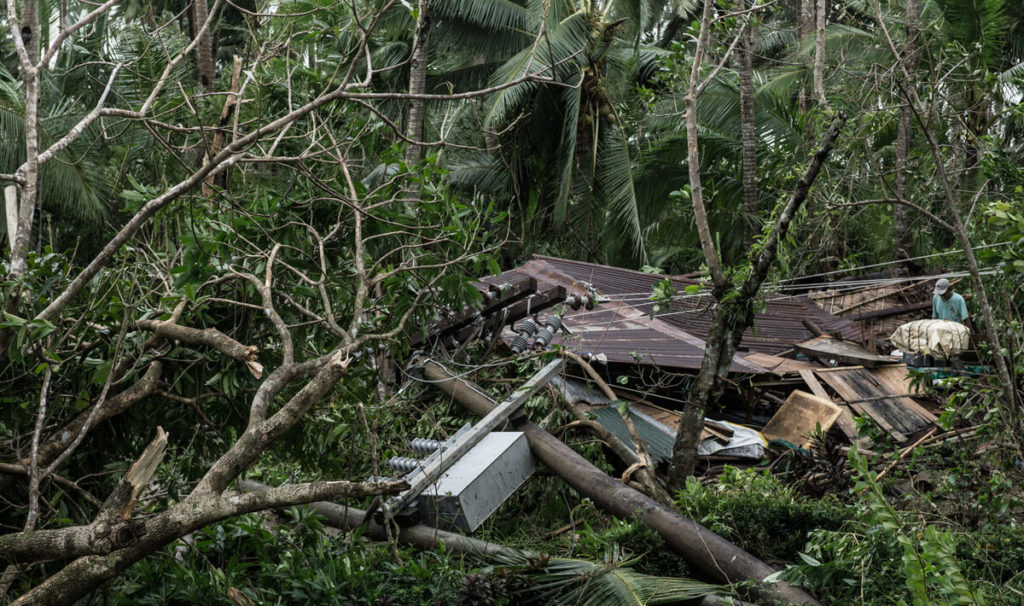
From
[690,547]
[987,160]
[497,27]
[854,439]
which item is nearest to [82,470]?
[690,547]

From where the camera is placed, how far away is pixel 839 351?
35.2ft

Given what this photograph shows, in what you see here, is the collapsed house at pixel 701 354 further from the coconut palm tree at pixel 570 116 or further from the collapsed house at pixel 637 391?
the coconut palm tree at pixel 570 116

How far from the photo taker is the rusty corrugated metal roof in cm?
915

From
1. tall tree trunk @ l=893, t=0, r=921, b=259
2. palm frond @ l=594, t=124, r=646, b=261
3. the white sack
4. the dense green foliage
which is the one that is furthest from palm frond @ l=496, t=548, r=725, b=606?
palm frond @ l=594, t=124, r=646, b=261

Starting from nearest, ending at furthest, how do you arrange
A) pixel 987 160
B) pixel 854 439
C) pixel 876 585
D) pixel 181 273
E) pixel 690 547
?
pixel 876 585 → pixel 181 273 → pixel 690 547 → pixel 987 160 → pixel 854 439

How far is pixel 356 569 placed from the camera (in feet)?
17.1

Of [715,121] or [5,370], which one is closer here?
[5,370]

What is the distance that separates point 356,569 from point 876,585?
3.01 meters

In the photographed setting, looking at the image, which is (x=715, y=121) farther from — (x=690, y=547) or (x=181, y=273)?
(x=181, y=273)

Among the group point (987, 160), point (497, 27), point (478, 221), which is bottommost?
point (478, 221)

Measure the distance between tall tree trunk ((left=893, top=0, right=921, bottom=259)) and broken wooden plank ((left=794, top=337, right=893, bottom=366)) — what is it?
1901 millimetres

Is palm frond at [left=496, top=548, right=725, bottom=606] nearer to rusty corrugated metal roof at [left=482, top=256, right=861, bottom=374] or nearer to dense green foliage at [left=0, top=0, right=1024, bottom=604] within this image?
dense green foliage at [left=0, top=0, right=1024, bottom=604]

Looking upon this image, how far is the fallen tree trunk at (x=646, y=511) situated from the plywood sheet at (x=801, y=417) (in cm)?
337

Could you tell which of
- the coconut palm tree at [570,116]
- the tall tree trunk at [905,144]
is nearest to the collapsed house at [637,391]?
the tall tree trunk at [905,144]
